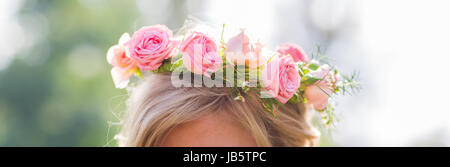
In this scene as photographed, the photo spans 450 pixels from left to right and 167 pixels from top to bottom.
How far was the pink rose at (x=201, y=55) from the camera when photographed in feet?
6.34

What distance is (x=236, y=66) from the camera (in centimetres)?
200

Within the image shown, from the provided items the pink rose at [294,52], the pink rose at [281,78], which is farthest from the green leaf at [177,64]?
the pink rose at [294,52]

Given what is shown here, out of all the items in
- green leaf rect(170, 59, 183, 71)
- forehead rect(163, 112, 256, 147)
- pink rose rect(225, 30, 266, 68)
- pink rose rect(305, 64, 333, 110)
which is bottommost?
forehead rect(163, 112, 256, 147)

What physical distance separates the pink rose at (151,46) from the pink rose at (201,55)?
0.14 meters

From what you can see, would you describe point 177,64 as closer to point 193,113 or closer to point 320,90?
point 193,113

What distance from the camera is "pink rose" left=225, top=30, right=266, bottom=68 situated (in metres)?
1.96

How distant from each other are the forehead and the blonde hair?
29 mm

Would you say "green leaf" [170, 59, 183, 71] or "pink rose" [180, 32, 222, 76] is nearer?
"pink rose" [180, 32, 222, 76]

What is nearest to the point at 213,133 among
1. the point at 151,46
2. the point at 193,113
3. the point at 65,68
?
the point at 193,113

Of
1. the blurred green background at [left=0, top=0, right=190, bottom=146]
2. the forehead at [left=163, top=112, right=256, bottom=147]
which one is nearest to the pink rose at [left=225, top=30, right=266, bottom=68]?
the forehead at [left=163, top=112, right=256, bottom=147]

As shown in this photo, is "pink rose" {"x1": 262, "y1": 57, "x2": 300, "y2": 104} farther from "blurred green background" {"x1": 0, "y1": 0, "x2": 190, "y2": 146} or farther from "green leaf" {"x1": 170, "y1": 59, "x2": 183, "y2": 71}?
"blurred green background" {"x1": 0, "y1": 0, "x2": 190, "y2": 146}

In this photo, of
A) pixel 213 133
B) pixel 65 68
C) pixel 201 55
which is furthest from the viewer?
pixel 65 68

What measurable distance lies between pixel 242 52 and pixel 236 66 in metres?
0.08
